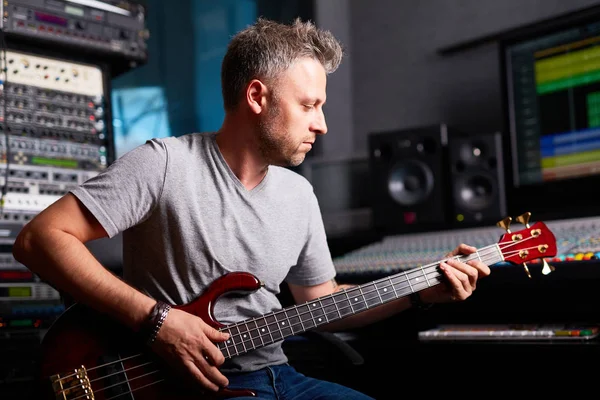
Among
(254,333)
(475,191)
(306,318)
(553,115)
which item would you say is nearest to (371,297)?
(306,318)

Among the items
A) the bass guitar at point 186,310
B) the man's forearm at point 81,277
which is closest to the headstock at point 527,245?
the bass guitar at point 186,310

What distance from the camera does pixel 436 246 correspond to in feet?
6.18

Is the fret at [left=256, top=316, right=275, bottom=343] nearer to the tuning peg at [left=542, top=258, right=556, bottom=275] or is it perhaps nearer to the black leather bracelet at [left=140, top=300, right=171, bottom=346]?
the black leather bracelet at [left=140, top=300, right=171, bottom=346]

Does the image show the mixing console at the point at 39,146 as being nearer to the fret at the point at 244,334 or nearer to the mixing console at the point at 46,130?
the mixing console at the point at 46,130

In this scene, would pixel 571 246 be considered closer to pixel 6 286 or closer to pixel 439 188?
pixel 439 188

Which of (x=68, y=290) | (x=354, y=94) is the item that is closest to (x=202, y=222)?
(x=68, y=290)

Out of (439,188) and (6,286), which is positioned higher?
(439,188)

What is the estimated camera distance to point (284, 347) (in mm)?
1792

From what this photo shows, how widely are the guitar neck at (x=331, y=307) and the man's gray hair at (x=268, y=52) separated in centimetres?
47

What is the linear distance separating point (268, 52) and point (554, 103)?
1.05 metres

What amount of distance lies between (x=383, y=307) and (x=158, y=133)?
4.92 ft

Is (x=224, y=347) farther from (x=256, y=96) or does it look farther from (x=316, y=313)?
(x=256, y=96)

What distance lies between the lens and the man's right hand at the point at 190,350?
124 cm

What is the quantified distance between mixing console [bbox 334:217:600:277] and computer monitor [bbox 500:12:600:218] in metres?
0.14
